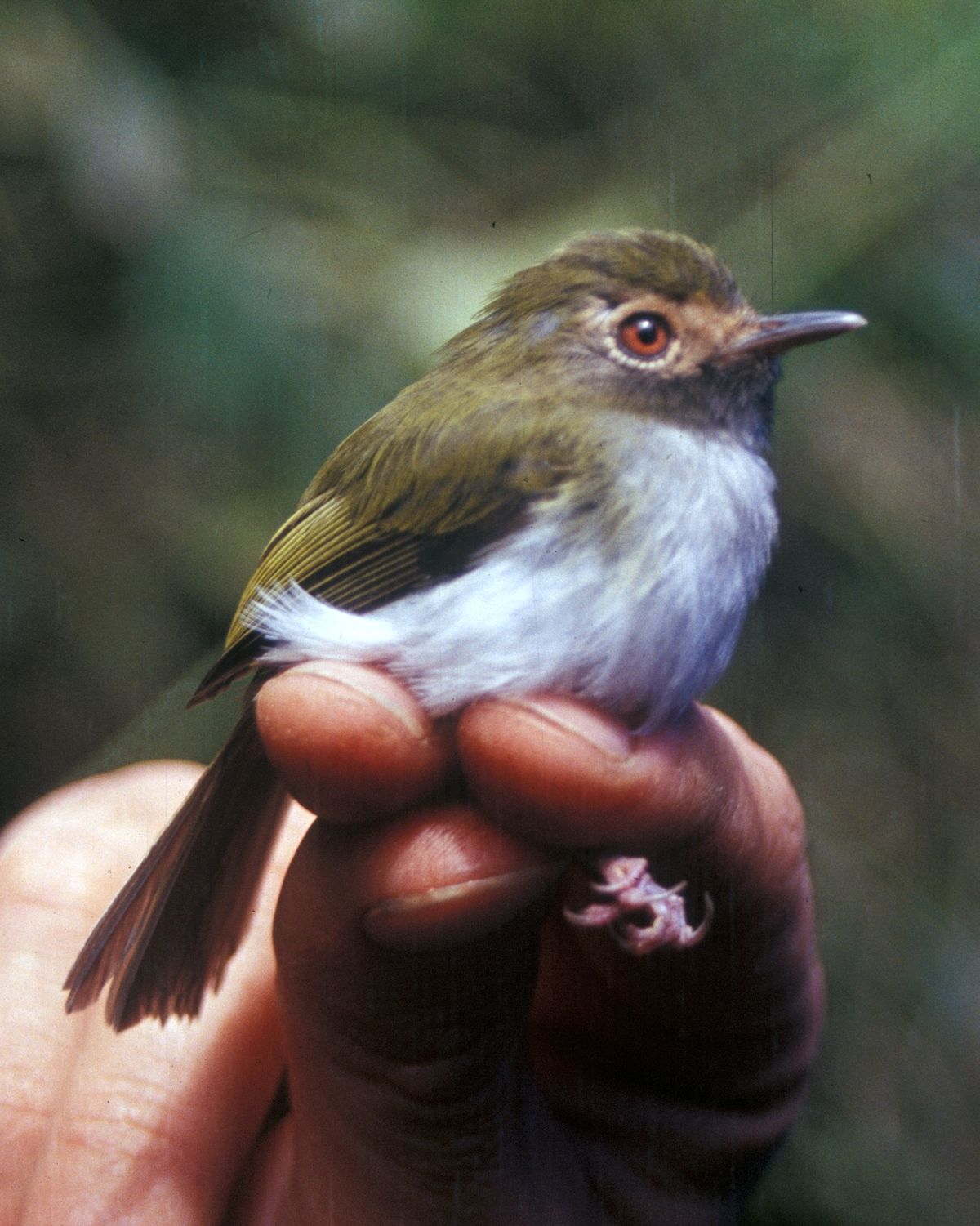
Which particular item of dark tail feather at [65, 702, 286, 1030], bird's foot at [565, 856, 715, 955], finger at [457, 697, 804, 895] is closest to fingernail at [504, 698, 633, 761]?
finger at [457, 697, 804, 895]

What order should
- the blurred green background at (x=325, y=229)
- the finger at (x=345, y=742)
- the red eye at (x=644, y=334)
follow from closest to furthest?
the finger at (x=345, y=742), the red eye at (x=644, y=334), the blurred green background at (x=325, y=229)

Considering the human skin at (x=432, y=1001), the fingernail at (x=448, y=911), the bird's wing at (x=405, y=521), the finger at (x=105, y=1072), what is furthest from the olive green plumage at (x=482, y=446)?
the finger at (x=105, y=1072)

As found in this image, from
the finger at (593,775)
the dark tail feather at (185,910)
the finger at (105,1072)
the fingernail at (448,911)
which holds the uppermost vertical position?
the finger at (593,775)

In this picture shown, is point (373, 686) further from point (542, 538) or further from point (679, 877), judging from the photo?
point (679, 877)

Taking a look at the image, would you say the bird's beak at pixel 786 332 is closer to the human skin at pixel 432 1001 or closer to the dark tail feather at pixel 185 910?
the human skin at pixel 432 1001

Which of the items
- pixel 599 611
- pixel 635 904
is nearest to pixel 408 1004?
pixel 635 904

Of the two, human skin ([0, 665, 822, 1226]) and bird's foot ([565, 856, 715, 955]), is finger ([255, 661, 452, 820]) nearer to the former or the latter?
human skin ([0, 665, 822, 1226])

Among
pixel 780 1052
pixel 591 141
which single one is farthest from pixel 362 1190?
pixel 591 141
